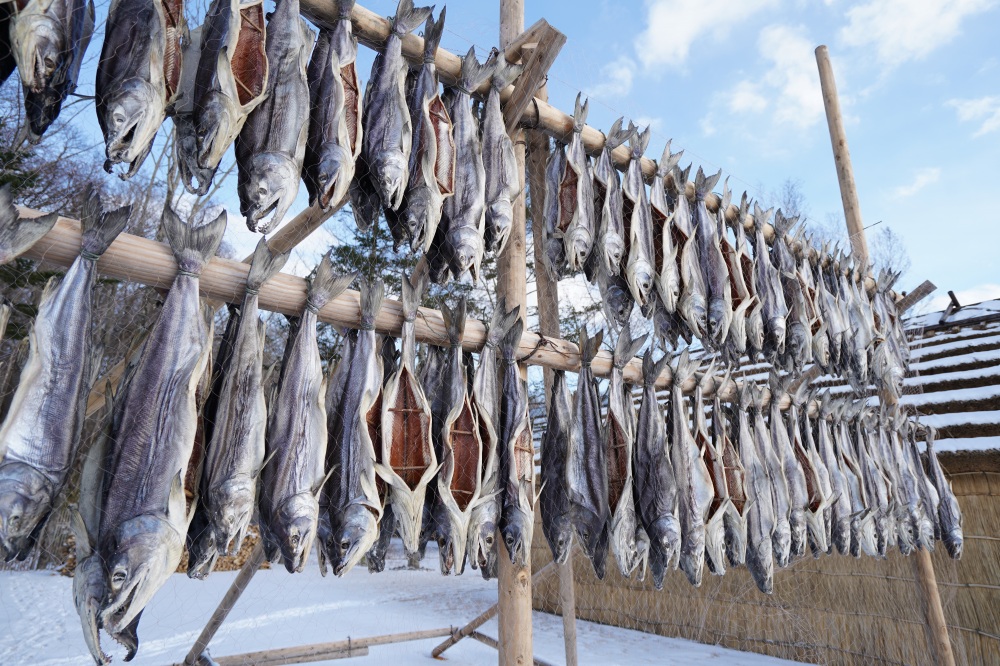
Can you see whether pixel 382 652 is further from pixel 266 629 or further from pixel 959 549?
pixel 959 549

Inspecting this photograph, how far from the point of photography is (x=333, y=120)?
175cm

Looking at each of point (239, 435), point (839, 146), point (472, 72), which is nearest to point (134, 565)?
point (239, 435)

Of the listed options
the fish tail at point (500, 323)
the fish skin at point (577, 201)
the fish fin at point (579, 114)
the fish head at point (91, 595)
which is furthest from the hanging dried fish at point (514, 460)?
the fish head at point (91, 595)

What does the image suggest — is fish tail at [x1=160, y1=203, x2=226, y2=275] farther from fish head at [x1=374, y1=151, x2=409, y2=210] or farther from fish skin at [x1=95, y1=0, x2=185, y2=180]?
fish head at [x1=374, y1=151, x2=409, y2=210]

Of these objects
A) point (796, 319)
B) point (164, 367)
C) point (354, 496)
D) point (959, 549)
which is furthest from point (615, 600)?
point (164, 367)

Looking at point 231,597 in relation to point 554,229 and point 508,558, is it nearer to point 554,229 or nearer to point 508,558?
point 508,558

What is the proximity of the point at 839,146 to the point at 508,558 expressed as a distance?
543 centimetres

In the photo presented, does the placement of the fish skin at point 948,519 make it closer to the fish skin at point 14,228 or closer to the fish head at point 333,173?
the fish head at point 333,173

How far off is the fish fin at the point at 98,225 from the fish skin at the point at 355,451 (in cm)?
67

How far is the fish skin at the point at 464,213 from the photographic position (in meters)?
2.00

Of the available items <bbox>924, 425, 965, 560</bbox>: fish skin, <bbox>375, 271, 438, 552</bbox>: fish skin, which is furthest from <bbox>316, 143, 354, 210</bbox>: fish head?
<bbox>924, 425, 965, 560</bbox>: fish skin

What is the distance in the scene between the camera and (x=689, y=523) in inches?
95.7

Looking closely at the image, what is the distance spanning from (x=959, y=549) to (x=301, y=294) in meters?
5.16

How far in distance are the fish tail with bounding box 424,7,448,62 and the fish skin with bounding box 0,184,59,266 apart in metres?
1.33
